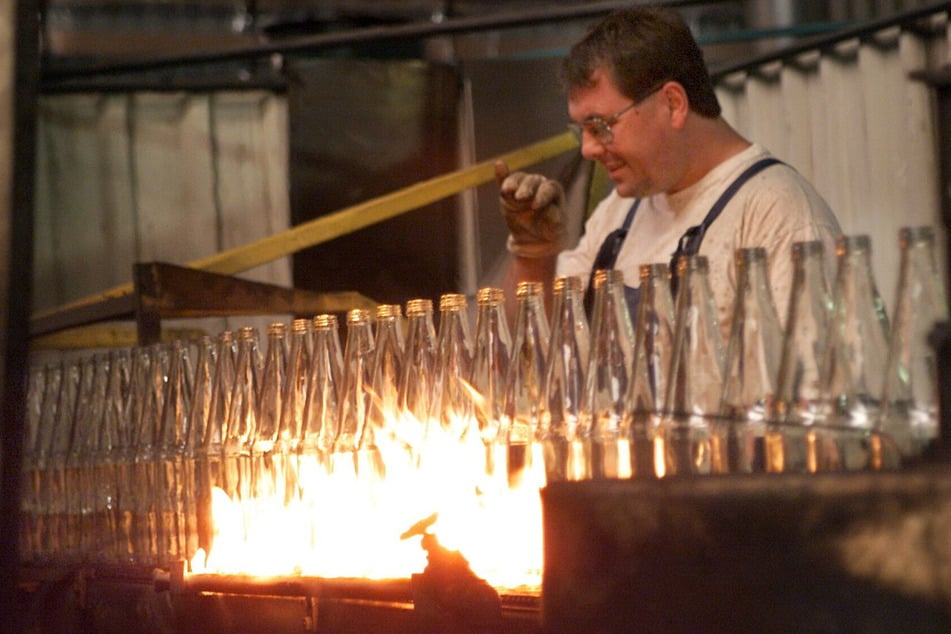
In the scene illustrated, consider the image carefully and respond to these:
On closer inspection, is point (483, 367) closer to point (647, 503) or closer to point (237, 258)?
point (647, 503)

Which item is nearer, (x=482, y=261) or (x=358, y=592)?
(x=358, y=592)

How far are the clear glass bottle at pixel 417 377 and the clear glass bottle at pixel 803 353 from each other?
0.43m

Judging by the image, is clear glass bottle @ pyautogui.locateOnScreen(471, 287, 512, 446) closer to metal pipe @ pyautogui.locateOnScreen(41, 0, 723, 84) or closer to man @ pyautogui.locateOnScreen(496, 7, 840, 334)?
man @ pyautogui.locateOnScreen(496, 7, 840, 334)

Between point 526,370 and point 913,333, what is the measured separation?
43 cm

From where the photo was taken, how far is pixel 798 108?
116 inches

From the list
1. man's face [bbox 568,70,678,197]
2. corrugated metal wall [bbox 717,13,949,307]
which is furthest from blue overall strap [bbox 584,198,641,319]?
corrugated metal wall [bbox 717,13,949,307]

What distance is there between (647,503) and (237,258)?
1.79 metres

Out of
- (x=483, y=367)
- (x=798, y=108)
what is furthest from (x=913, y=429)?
(x=798, y=108)

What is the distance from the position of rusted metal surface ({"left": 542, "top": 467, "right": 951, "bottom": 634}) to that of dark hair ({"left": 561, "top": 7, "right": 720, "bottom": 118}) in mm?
1251

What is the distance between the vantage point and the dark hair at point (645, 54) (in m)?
2.09

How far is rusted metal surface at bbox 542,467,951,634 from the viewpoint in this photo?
0.86m

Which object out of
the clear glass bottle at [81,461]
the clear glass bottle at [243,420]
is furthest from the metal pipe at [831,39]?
the clear glass bottle at [81,461]

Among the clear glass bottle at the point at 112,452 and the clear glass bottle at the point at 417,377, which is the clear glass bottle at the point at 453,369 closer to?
the clear glass bottle at the point at 417,377

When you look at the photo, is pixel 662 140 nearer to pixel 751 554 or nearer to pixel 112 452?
pixel 112 452
